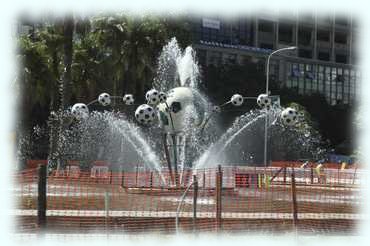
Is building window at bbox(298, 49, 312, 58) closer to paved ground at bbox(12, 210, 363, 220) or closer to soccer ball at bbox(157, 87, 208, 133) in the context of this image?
soccer ball at bbox(157, 87, 208, 133)

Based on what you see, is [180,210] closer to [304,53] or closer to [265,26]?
[265,26]

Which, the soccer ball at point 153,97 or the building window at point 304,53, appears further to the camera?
the building window at point 304,53

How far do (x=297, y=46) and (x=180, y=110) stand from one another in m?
67.7

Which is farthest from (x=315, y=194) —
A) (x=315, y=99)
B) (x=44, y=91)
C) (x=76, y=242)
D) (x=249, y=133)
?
(x=315, y=99)

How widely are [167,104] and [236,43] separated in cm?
6062

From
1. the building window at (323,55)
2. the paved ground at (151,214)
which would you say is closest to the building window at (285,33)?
the building window at (323,55)

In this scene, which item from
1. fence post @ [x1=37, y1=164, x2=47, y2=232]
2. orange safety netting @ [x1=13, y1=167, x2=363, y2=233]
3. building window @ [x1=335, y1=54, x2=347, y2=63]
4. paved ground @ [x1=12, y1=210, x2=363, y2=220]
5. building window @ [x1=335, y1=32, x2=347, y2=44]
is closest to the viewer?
fence post @ [x1=37, y1=164, x2=47, y2=232]

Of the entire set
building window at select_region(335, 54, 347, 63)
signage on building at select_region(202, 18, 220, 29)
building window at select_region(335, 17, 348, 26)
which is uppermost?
building window at select_region(335, 17, 348, 26)

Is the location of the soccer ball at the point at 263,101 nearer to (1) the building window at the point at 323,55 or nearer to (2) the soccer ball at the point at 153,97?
(2) the soccer ball at the point at 153,97

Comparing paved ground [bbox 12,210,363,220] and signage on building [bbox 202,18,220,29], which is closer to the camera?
paved ground [bbox 12,210,363,220]

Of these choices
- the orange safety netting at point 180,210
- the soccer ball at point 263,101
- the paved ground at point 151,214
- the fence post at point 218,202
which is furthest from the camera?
the soccer ball at point 263,101

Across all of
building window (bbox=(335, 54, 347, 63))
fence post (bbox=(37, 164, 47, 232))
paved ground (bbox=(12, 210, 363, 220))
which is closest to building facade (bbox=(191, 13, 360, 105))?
building window (bbox=(335, 54, 347, 63))

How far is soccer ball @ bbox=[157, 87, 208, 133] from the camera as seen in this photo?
18078 mm

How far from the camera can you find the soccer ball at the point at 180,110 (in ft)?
59.3
